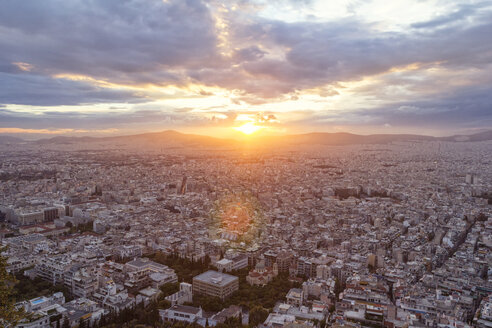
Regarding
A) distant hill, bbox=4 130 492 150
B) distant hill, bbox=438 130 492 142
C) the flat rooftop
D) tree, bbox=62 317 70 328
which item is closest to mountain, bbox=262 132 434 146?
distant hill, bbox=4 130 492 150

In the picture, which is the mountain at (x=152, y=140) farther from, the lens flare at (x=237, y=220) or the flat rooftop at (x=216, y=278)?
the flat rooftop at (x=216, y=278)

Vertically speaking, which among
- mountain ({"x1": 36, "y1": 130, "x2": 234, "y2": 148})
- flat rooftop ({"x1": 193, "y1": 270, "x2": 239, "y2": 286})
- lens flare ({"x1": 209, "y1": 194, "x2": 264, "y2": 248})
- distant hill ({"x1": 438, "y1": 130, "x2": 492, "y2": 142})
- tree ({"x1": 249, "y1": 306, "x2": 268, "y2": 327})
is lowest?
lens flare ({"x1": 209, "y1": 194, "x2": 264, "y2": 248})

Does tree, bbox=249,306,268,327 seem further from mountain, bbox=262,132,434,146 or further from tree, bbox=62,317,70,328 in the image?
mountain, bbox=262,132,434,146

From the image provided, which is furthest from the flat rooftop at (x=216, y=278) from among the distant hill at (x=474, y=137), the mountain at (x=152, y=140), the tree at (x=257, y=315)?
the mountain at (x=152, y=140)

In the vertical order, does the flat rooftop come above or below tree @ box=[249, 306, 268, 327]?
above

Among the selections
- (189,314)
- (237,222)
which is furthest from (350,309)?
(237,222)

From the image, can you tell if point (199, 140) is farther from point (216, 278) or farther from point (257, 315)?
point (257, 315)

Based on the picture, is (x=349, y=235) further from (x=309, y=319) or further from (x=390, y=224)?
(x=309, y=319)

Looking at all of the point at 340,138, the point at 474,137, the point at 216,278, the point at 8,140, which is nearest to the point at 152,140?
the point at 8,140

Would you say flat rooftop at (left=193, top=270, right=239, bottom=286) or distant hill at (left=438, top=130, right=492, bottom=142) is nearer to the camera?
flat rooftop at (left=193, top=270, right=239, bottom=286)
